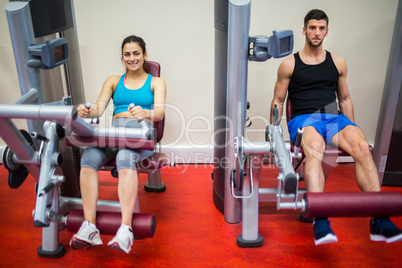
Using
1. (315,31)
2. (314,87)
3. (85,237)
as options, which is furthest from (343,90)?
(85,237)

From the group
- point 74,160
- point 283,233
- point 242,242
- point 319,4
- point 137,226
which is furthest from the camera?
point 319,4

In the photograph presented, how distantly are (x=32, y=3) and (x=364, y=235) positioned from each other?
2.18 m

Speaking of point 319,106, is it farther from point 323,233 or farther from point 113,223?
point 113,223

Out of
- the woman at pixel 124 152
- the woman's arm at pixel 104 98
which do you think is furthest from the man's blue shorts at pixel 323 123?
the woman's arm at pixel 104 98

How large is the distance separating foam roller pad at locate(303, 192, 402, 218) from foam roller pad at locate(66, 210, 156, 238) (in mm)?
710

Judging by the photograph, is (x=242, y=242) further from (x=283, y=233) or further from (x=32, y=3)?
(x=32, y=3)

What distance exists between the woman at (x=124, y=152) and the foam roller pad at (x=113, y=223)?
27 mm

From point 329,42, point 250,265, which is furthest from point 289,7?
point 250,265

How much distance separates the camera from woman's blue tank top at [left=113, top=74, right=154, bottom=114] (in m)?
1.98

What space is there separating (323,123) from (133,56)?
1178 millimetres

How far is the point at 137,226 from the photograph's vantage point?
4.92 ft

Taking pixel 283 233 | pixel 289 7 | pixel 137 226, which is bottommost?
pixel 283 233

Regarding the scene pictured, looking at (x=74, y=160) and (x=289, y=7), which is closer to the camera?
(x=74, y=160)

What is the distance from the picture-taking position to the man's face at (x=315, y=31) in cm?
189
